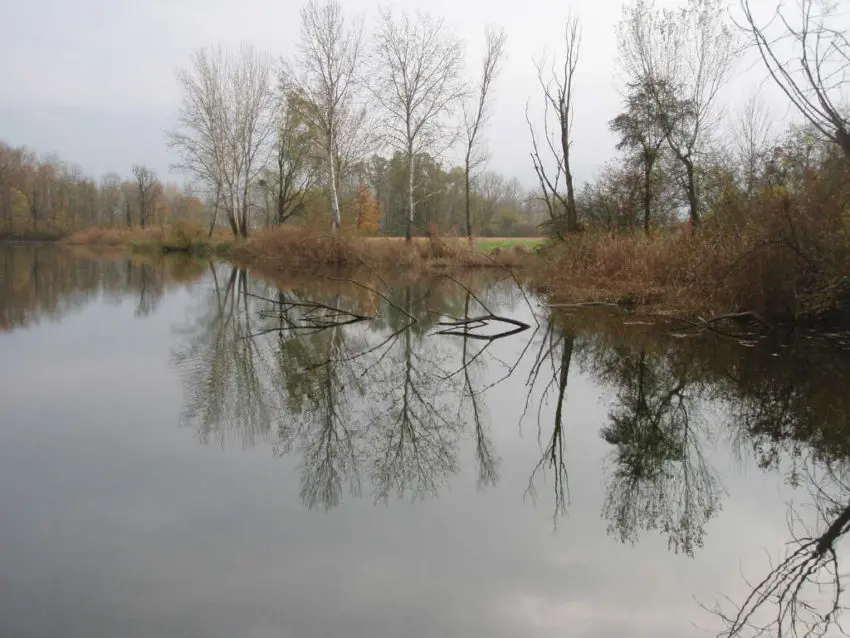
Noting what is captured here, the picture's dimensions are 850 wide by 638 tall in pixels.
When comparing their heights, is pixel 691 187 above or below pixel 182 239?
above

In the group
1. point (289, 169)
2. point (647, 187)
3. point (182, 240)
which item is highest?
point (289, 169)

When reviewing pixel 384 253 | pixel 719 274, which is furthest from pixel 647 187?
pixel 384 253

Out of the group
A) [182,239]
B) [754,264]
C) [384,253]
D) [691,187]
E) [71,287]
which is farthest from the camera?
[182,239]

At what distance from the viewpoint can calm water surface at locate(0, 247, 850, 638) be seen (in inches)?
126

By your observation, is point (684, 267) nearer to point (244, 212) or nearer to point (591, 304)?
point (591, 304)

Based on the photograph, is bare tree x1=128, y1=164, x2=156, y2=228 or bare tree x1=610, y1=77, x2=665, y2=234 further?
bare tree x1=128, y1=164, x2=156, y2=228

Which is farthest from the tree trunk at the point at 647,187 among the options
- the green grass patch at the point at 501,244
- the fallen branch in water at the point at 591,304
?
the fallen branch in water at the point at 591,304

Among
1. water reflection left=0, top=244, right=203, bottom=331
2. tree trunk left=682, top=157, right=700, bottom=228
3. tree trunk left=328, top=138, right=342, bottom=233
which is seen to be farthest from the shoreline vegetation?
water reflection left=0, top=244, right=203, bottom=331

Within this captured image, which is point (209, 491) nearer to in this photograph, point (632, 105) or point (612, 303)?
point (612, 303)

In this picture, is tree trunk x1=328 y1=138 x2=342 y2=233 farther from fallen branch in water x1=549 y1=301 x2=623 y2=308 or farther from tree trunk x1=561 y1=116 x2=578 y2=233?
fallen branch in water x1=549 y1=301 x2=623 y2=308

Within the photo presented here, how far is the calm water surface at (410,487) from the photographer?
320 centimetres

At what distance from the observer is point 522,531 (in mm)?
4066

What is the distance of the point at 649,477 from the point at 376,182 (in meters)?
44.6

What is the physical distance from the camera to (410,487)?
477 cm
